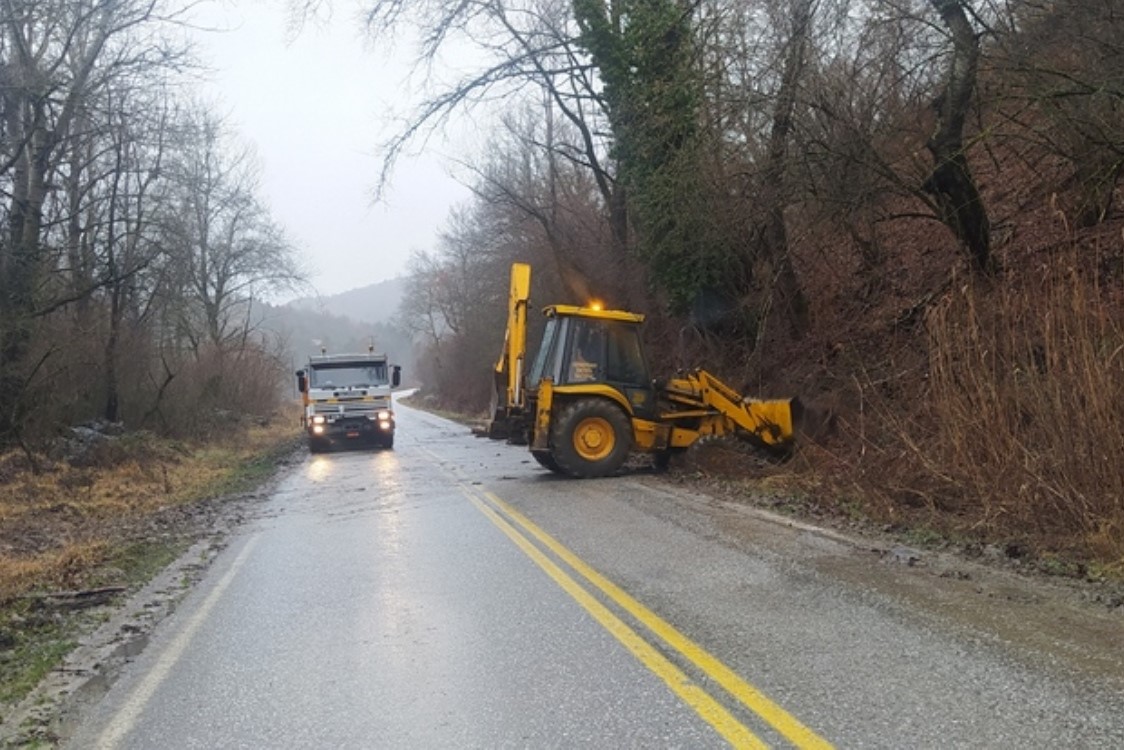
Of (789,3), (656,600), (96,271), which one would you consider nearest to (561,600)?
(656,600)

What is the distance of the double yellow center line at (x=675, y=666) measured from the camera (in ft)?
14.4

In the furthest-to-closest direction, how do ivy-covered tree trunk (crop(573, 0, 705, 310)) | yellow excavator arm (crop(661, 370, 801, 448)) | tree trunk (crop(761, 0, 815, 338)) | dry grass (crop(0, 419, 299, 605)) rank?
1. ivy-covered tree trunk (crop(573, 0, 705, 310))
2. yellow excavator arm (crop(661, 370, 801, 448))
3. tree trunk (crop(761, 0, 815, 338))
4. dry grass (crop(0, 419, 299, 605))

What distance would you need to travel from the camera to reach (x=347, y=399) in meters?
25.6

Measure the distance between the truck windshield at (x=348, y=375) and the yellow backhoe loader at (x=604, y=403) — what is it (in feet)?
36.3

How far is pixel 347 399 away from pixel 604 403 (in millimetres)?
12211

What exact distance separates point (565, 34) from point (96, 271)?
13617 millimetres

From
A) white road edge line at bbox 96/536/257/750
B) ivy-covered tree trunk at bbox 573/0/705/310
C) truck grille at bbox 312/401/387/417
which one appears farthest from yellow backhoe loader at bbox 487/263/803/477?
truck grille at bbox 312/401/387/417

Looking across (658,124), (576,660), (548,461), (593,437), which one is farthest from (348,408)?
(576,660)

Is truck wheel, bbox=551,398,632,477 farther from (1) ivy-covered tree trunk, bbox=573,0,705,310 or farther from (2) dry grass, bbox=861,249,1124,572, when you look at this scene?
(2) dry grass, bbox=861,249,1124,572

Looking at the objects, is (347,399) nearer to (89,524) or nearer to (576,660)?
(89,524)

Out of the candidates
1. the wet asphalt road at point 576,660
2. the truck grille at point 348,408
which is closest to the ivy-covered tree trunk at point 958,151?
the wet asphalt road at point 576,660

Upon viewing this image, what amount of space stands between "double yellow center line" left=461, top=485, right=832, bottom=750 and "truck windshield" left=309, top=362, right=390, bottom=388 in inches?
687

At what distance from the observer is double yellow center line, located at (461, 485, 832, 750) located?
438 cm

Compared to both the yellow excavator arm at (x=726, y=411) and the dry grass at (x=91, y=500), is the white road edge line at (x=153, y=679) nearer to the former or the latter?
the dry grass at (x=91, y=500)
